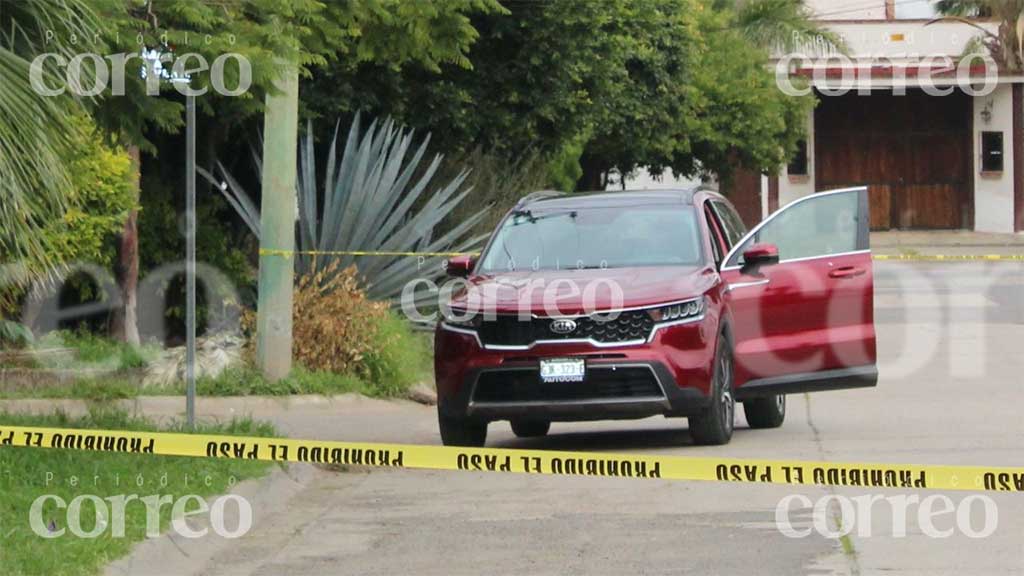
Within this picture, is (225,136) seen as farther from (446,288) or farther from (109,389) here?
(109,389)

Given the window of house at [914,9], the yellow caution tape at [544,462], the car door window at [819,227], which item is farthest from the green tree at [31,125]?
the window of house at [914,9]

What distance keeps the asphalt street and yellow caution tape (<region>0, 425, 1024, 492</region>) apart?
1.24ft

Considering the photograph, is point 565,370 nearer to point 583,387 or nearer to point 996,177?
point 583,387

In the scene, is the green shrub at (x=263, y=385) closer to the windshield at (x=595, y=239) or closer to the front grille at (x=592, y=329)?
the windshield at (x=595, y=239)

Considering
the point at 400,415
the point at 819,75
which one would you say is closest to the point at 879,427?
the point at 400,415

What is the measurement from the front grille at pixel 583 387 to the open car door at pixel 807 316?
4.59 ft

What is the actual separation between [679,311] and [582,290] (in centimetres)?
67

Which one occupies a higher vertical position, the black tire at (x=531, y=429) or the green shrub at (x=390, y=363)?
the green shrub at (x=390, y=363)

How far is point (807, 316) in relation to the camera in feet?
43.9

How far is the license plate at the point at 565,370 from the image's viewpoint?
39.3 ft

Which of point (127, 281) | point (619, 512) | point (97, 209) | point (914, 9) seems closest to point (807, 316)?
point (619, 512)

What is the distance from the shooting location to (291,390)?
1600 centimetres

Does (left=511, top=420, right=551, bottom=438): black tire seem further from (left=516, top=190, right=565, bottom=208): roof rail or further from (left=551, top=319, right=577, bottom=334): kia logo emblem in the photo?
(left=551, top=319, right=577, bottom=334): kia logo emblem

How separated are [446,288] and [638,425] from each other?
314 cm
